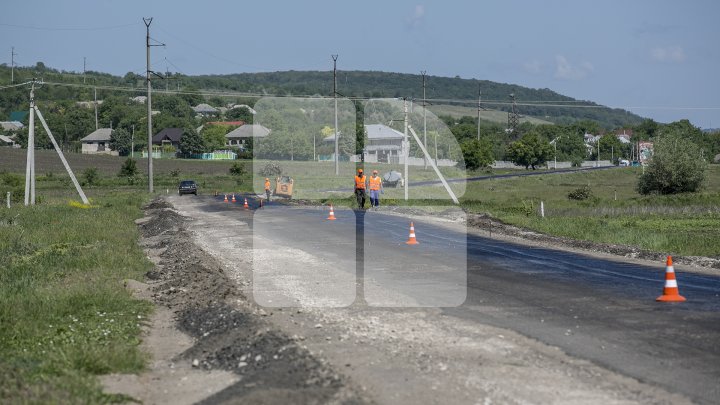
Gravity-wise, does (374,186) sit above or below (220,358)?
above

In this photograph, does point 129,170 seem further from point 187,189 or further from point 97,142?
point 97,142

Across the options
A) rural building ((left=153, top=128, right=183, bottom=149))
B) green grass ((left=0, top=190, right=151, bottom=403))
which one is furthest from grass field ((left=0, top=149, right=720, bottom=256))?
rural building ((left=153, top=128, right=183, bottom=149))

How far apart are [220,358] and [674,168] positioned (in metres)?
64.6

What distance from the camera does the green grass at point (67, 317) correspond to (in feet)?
29.6

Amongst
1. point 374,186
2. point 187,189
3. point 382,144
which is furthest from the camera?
point 187,189

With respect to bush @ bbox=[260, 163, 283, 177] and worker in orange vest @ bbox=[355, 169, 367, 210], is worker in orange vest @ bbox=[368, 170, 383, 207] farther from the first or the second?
bush @ bbox=[260, 163, 283, 177]

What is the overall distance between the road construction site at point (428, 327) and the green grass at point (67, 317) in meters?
0.56

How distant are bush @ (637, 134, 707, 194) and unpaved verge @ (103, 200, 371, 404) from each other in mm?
59001

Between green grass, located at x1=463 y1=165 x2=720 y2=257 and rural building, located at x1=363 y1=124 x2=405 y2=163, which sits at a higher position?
rural building, located at x1=363 y1=124 x2=405 y2=163

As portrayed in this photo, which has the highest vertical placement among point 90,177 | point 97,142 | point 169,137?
point 169,137

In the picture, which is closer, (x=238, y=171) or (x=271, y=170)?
(x=271, y=170)

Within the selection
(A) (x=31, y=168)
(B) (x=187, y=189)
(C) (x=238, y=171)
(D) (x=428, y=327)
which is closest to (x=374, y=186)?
(D) (x=428, y=327)

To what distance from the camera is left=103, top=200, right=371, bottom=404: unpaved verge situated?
8.51 m

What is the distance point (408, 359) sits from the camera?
9.82 m
